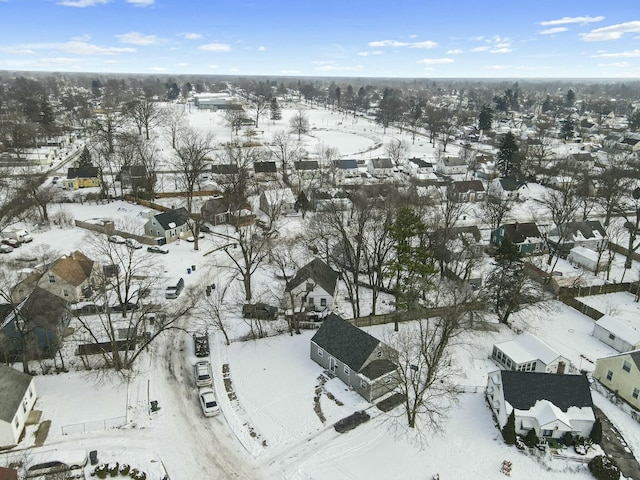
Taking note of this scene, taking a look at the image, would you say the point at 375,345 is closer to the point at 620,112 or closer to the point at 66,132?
the point at 66,132

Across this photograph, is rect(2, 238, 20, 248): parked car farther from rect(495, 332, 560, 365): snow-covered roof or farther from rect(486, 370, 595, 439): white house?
rect(486, 370, 595, 439): white house

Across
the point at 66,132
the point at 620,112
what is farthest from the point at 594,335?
the point at 620,112

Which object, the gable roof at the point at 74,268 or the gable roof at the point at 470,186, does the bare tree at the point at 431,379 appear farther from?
the gable roof at the point at 470,186

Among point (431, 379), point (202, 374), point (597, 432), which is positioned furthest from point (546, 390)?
point (202, 374)

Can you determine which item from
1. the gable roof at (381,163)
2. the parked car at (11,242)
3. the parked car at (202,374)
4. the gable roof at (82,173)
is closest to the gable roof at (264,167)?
the gable roof at (381,163)

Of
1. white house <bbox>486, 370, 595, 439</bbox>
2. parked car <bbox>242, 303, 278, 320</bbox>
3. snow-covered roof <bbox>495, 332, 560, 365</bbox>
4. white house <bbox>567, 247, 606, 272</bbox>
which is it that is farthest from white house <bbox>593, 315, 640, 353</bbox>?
parked car <bbox>242, 303, 278, 320</bbox>

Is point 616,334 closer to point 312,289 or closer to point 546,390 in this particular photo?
point 546,390

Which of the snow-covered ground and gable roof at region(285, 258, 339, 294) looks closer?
the snow-covered ground
